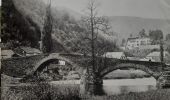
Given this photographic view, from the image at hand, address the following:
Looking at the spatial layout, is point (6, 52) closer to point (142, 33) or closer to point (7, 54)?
point (7, 54)

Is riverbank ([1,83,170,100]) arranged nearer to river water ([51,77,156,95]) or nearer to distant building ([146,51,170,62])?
river water ([51,77,156,95])

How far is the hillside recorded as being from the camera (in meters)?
2.11

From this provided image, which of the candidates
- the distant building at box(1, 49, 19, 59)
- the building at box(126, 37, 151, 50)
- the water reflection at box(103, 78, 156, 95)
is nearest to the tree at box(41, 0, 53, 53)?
the distant building at box(1, 49, 19, 59)

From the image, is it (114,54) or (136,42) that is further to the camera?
(114,54)

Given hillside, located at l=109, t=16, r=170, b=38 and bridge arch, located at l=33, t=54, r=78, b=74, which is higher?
hillside, located at l=109, t=16, r=170, b=38

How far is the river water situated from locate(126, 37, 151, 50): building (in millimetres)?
577

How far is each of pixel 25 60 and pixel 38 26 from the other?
0.41 metres

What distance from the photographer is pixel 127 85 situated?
3.65 metres

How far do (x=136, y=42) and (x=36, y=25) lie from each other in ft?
2.49

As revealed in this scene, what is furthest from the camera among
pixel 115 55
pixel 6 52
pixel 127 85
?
pixel 127 85

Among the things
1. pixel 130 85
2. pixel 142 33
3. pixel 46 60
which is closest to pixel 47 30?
pixel 46 60

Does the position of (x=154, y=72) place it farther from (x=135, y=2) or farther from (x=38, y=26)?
(x=38, y=26)

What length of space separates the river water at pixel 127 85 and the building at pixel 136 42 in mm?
577

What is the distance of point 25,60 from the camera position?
2.37 meters
